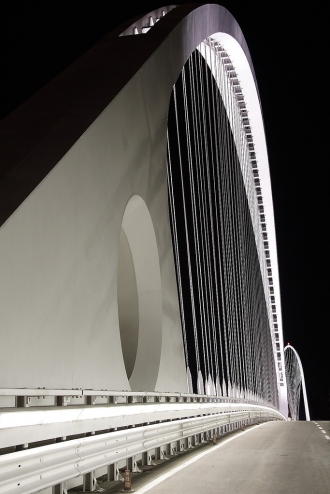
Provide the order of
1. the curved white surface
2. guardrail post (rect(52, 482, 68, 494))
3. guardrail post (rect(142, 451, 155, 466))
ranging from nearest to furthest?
guardrail post (rect(52, 482, 68, 494)) < the curved white surface < guardrail post (rect(142, 451, 155, 466))

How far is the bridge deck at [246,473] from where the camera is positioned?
6.46 m

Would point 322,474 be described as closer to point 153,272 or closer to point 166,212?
point 153,272

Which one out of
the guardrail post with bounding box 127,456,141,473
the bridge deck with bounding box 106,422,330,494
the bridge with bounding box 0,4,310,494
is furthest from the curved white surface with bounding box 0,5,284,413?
the bridge deck with bounding box 106,422,330,494

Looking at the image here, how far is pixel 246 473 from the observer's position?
7637 mm

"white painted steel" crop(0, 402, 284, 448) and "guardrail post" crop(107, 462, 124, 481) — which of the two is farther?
"guardrail post" crop(107, 462, 124, 481)

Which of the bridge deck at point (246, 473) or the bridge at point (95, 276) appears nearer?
the bridge at point (95, 276)

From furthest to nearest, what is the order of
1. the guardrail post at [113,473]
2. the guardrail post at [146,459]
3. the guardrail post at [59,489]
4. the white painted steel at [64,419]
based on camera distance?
1. the guardrail post at [146,459]
2. the guardrail post at [113,473]
3. the guardrail post at [59,489]
4. the white painted steel at [64,419]

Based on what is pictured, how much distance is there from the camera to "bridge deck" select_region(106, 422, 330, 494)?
646cm

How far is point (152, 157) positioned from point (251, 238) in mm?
32491

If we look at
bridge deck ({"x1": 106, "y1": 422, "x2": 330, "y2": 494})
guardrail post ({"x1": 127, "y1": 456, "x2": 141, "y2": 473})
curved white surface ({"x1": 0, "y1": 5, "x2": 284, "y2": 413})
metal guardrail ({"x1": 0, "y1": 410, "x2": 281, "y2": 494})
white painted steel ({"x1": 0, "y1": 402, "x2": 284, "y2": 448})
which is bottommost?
bridge deck ({"x1": 106, "y1": 422, "x2": 330, "y2": 494})

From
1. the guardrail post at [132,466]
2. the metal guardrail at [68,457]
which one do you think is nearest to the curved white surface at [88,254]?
the metal guardrail at [68,457]

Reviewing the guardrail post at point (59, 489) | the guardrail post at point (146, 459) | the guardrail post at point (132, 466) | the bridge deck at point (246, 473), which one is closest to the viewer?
the guardrail post at point (59, 489)

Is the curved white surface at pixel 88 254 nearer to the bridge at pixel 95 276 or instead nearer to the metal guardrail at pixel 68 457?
the bridge at pixel 95 276

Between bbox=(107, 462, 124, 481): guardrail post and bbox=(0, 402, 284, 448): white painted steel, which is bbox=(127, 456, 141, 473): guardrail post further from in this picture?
bbox=(107, 462, 124, 481): guardrail post
